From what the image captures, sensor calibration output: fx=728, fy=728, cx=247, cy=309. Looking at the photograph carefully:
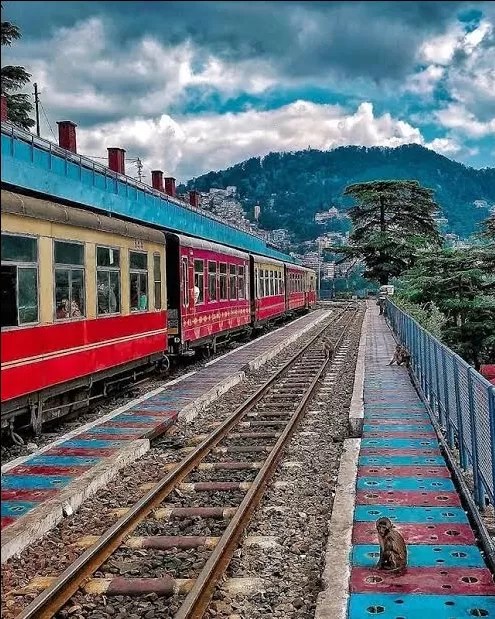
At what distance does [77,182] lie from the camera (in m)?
18.4

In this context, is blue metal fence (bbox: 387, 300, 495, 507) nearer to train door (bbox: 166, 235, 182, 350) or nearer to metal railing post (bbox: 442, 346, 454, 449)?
metal railing post (bbox: 442, 346, 454, 449)

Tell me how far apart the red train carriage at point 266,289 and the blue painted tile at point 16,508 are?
1876cm

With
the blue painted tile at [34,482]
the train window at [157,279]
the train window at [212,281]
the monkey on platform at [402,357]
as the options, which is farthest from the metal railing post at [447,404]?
the train window at [212,281]

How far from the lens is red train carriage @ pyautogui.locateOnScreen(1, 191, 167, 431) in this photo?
7.79m

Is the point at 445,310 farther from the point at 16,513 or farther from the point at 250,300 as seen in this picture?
the point at 16,513

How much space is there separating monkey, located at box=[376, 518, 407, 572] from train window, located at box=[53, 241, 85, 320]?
5.29m

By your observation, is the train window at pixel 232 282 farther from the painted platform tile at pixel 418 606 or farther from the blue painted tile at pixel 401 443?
the painted platform tile at pixel 418 606

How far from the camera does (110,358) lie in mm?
10992

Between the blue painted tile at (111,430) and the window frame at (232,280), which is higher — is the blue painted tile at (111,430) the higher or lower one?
the lower one

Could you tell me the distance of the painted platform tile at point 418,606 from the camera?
4320mm

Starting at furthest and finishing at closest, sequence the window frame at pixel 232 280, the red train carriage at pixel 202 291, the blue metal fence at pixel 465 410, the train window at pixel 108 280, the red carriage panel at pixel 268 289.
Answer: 1. the red carriage panel at pixel 268 289
2. the window frame at pixel 232 280
3. the red train carriage at pixel 202 291
4. the train window at pixel 108 280
5. the blue metal fence at pixel 465 410

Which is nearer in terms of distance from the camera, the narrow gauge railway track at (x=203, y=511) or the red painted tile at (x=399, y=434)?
the narrow gauge railway track at (x=203, y=511)

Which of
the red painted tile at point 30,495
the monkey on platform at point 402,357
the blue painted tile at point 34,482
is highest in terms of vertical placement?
the monkey on platform at point 402,357

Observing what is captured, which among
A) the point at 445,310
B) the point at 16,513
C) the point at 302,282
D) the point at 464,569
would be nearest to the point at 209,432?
the point at 16,513
